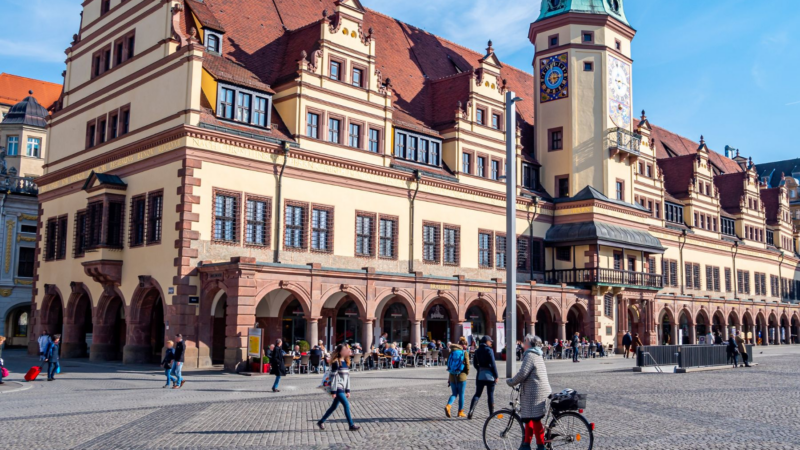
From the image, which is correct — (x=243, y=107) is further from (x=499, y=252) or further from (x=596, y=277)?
(x=596, y=277)

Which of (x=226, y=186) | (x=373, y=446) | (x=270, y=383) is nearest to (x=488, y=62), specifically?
(x=226, y=186)

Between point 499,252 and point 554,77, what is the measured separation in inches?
526

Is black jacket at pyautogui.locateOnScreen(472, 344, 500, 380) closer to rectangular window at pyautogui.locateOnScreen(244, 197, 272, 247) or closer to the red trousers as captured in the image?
the red trousers

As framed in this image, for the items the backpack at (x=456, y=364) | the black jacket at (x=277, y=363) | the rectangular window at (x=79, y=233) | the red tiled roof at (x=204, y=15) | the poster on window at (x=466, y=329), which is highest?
the red tiled roof at (x=204, y=15)

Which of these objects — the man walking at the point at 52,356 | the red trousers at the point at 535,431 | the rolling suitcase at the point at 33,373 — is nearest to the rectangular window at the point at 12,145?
the rolling suitcase at the point at 33,373

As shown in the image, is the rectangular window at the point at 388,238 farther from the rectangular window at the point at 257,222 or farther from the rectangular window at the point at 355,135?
the rectangular window at the point at 257,222

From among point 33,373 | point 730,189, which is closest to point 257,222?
point 33,373

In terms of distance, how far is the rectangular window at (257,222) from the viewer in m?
32.3

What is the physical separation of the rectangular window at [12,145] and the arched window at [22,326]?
16414 millimetres

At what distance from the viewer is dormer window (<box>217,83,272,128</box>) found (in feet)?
107

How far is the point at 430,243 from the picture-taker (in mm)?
40000

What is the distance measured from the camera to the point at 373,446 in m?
13.4

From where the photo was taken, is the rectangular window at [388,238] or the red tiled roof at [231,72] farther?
the rectangular window at [388,238]

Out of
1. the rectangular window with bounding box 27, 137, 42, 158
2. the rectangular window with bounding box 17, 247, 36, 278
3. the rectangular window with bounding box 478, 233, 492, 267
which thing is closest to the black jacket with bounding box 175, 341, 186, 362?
the rectangular window with bounding box 478, 233, 492, 267
